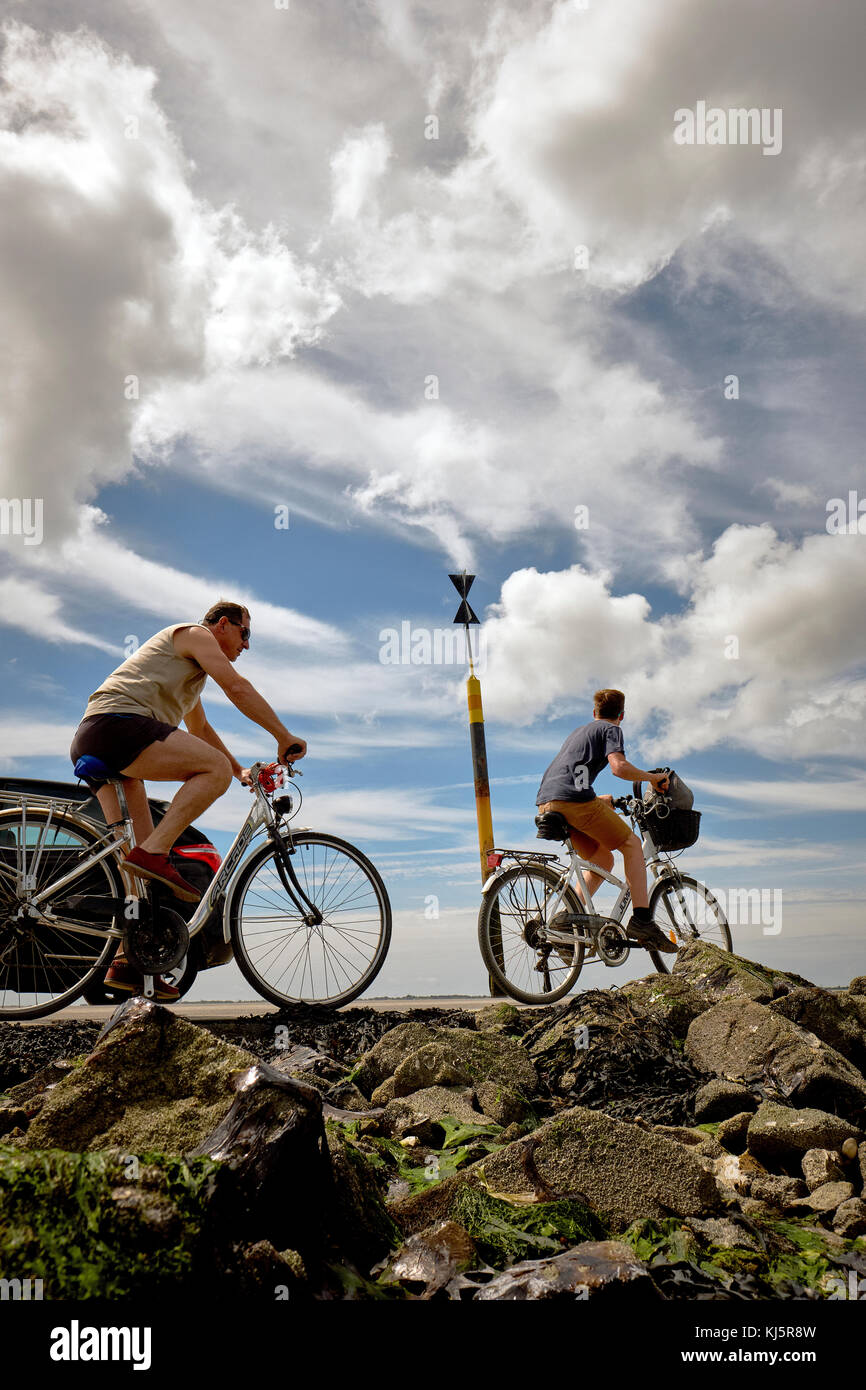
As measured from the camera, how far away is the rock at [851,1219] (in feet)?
10.6

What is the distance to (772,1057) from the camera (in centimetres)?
484

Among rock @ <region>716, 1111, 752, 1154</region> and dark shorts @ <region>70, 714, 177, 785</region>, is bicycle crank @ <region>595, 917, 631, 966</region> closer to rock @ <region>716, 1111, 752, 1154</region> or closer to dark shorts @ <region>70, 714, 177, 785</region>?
rock @ <region>716, 1111, 752, 1154</region>

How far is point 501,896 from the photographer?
8477mm

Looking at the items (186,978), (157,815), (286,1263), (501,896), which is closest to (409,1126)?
(286,1263)

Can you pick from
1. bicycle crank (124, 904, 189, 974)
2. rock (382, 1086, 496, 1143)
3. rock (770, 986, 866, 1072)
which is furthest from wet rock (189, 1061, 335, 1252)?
rock (770, 986, 866, 1072)

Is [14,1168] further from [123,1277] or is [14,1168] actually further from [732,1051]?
[732,1051]

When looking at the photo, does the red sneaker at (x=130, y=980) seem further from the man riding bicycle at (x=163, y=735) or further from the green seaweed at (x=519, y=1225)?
the green seaweed at (x=519, y=1225)

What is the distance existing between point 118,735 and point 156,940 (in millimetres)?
1360

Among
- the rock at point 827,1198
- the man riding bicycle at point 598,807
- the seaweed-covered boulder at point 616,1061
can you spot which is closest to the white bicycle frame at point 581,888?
the man riding bicycle at point 598,807

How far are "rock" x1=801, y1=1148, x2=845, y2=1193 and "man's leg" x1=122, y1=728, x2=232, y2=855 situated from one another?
12.1 feet

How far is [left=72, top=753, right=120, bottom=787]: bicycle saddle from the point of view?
5.65 metres

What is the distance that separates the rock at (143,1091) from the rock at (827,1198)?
2201mm
